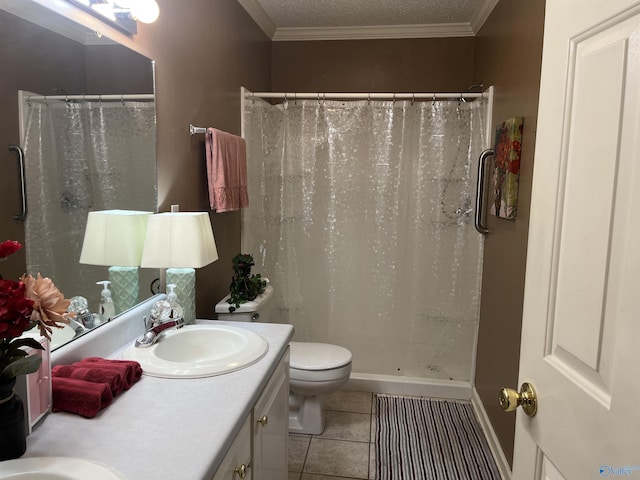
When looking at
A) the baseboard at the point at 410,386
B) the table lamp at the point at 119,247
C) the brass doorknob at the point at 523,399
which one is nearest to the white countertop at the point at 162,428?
the table lamp at the point at 119,247

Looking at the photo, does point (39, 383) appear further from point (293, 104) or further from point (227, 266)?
point (293, 104)

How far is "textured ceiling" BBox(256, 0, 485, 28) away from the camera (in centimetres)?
274

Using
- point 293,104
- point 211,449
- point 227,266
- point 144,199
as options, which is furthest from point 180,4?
point 211,449

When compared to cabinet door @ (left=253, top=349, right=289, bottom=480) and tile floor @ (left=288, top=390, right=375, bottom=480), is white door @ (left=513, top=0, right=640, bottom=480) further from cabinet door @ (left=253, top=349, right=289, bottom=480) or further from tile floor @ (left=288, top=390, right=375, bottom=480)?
tile floor @ (left=288, top=390, right=375, bottom=480)

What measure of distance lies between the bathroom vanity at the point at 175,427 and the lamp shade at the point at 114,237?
22 centimetres

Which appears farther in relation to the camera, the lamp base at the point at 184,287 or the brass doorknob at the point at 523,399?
the lamp base at the point at 184,287

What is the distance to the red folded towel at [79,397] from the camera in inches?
41.3

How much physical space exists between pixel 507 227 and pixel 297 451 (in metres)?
1.59

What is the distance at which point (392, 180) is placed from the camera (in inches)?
115

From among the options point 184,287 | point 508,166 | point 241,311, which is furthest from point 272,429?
point 508,166

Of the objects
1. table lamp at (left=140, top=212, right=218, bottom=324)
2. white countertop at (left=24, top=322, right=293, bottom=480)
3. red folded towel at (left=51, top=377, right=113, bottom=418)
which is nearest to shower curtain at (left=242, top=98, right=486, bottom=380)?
table lamp at (left=140, top=212, right=218, bottom=324)

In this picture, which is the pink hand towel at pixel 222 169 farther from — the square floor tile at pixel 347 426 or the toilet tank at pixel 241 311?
the square floor tile at pixel 347 426

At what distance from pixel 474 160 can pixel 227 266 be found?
5.38 feet

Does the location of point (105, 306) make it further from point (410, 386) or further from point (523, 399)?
point (410, 386)
